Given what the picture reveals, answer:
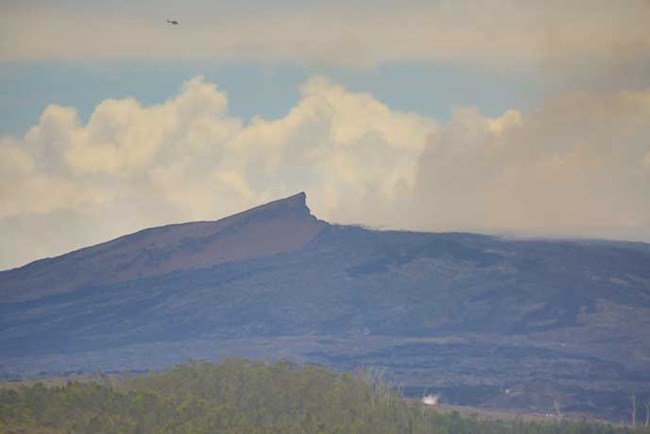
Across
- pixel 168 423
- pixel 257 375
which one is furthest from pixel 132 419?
pixel 257 375

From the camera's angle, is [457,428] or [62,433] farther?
[457,428]

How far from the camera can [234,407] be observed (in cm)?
14862

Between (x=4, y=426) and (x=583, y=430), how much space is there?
55527 millimetres

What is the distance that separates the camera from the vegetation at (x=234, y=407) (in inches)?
5325

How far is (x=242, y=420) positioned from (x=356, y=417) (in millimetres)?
11288

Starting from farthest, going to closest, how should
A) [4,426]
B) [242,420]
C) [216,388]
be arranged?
[216,388], [242,420], [4,426]

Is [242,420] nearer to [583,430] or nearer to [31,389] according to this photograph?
[31,389]

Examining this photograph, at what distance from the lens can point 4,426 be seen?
130 metres

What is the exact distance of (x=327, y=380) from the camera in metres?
163

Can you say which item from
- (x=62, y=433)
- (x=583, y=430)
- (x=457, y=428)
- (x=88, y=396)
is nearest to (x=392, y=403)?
(x=457, y=428)

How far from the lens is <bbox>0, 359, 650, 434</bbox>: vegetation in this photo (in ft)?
444

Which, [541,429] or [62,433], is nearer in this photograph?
[62,433]

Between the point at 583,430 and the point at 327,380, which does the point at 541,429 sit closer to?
the point at 583,430

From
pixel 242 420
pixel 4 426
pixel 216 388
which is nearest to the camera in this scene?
pixel 4 426
